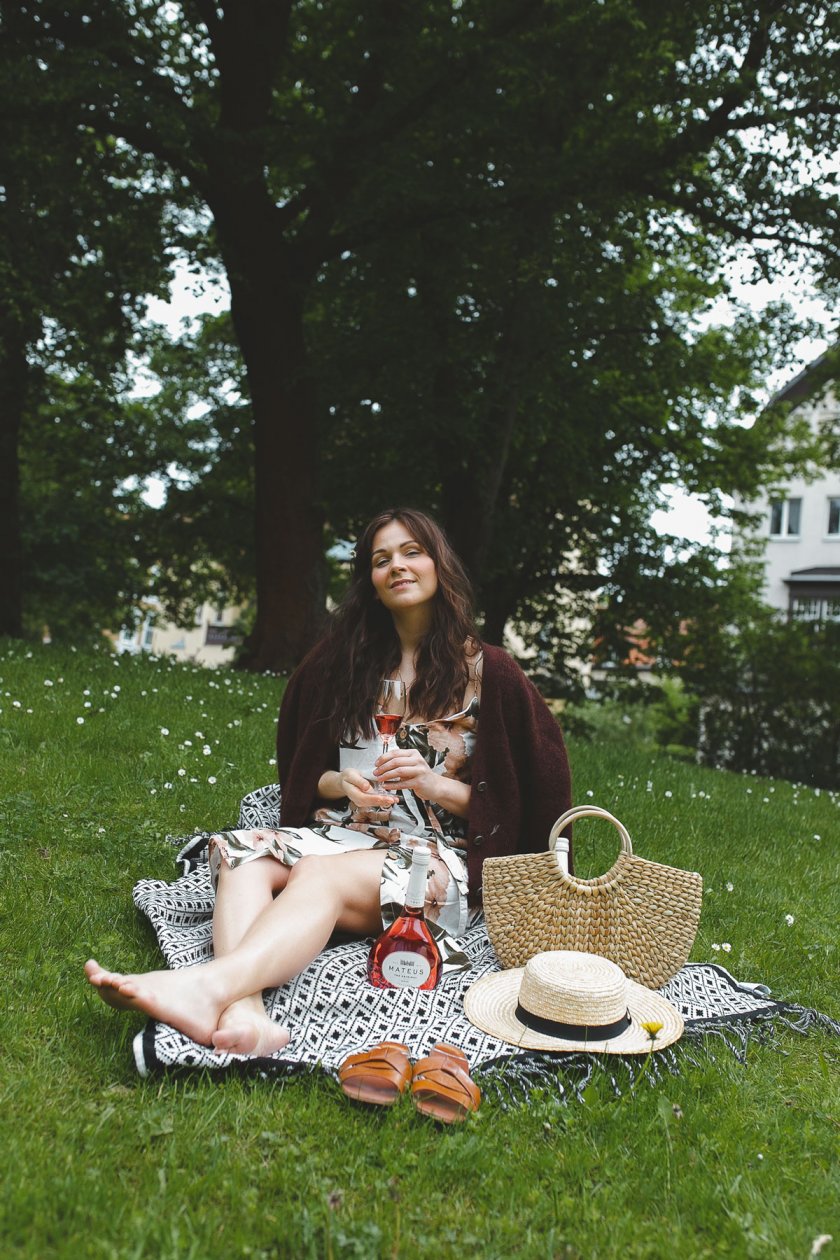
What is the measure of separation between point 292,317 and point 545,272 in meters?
3.31

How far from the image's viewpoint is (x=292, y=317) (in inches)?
515

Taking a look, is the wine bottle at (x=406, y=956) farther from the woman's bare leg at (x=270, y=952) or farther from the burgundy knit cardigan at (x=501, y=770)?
the burgundy knit cardigan at (x=501, y=770)

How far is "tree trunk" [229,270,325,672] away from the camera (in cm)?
1272

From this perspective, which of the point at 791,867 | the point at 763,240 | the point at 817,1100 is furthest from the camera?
the point at 763,240

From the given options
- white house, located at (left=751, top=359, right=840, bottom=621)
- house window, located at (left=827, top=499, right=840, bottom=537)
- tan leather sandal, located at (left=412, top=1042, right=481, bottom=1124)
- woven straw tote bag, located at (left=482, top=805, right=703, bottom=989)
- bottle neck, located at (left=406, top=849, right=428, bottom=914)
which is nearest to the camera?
tan leather sandal, located at (left=412, top=1042, right=481, bottom=1124)

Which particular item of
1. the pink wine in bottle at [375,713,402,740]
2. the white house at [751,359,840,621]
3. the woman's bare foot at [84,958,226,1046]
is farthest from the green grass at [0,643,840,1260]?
the white house at [751,359,840,621]

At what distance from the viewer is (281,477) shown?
12891 mm

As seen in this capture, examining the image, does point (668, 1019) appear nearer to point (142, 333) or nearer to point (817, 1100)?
point (817, 1100)

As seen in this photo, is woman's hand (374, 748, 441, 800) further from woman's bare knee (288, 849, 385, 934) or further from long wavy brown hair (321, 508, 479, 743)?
long wavy brown hair (321, 508, 479, 743)

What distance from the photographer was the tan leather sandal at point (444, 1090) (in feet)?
9.02

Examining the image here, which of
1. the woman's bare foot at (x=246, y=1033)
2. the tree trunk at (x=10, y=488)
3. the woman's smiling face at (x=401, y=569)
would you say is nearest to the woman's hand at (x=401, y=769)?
the woman's smiling face at (x=401, y=569)

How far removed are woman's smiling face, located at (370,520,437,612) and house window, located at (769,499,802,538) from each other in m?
36.8

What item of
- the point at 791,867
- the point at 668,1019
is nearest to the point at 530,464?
the point at 791,867

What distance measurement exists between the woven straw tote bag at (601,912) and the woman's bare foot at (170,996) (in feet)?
3.78
